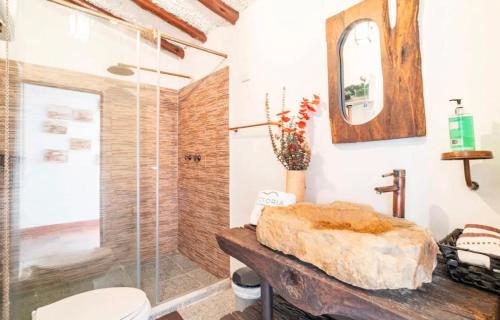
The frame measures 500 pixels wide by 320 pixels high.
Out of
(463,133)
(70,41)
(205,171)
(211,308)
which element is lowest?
(211,308)

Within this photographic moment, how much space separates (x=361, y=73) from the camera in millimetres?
1126

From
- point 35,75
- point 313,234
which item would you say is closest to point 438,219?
point 313,234

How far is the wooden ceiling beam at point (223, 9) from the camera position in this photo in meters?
1.80

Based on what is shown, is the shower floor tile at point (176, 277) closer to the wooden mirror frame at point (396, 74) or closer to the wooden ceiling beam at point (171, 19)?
the wooden mirror frame at point (396, 74)

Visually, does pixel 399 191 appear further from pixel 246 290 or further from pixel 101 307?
pixel 101 307

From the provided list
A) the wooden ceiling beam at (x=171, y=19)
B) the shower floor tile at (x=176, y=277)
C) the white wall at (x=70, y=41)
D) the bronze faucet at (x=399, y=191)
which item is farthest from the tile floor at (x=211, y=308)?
the wooden ceiling beam at (x=171, y=19)

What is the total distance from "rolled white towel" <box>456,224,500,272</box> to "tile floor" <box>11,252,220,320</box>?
173 cm

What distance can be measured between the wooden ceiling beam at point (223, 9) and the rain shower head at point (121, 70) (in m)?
0.78

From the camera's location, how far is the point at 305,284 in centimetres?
68

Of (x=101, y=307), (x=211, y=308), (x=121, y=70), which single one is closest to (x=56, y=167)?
(x=121, y=70)

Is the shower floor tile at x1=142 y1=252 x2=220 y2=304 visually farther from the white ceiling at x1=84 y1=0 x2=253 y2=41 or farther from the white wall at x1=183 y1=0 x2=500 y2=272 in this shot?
the white ceiling at x1=84 y1=0 x2=253 y2=41

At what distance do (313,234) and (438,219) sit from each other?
57 centimetres

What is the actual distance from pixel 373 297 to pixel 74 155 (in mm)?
1999

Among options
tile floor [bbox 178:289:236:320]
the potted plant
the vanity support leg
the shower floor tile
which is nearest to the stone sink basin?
the vanity support leg
